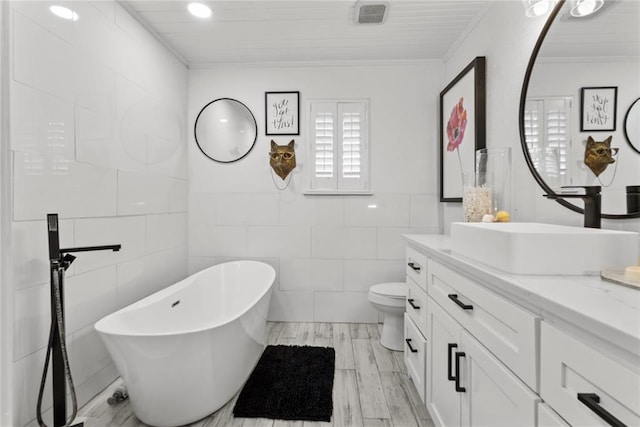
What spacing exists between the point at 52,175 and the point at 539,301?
205cm

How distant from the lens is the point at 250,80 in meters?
2.96

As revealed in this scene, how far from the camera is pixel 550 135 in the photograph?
1429 millimetres

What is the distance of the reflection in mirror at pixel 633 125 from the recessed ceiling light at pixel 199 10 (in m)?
2.34

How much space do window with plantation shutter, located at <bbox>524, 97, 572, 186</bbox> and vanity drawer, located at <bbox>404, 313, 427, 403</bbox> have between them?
3.40 ft

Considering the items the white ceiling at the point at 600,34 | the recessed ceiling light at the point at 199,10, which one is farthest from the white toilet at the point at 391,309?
the recessed ceiling light at the point at 199,10

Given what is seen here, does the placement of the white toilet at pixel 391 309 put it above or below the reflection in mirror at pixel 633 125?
below

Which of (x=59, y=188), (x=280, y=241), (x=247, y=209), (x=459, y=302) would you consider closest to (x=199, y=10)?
(x=59, y=188)

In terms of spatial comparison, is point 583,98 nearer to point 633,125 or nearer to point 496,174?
point 633,125

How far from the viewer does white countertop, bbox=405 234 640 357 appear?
55 centimetres

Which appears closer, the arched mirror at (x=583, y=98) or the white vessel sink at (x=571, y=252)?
the white vessel sink at (x=571, y=252)

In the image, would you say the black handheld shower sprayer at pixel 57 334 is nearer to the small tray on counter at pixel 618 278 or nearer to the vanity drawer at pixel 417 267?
the vanity drawer at pixel 417 267

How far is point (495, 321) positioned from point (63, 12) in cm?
242

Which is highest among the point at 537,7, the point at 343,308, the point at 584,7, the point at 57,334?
the point at 537,7

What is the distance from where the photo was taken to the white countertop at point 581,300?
0.55 meters
